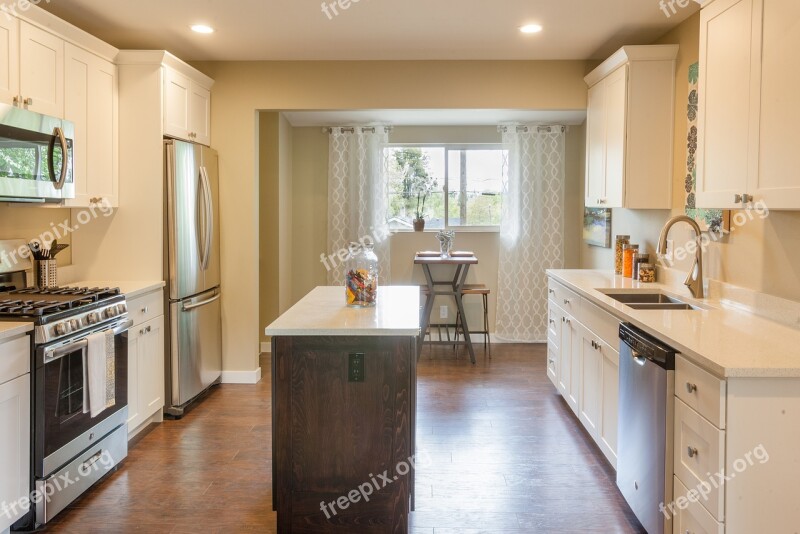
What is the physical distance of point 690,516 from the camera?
210 centimetres

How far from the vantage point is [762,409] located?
6.16ft

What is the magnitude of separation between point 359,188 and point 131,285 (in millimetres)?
3011

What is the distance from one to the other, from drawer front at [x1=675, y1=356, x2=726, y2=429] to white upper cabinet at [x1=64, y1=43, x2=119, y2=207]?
3142 mm

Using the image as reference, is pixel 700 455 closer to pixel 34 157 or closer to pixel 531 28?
pixel 531 28

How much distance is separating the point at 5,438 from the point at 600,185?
3723mm

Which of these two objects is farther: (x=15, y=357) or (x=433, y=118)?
(x=433, y=118)

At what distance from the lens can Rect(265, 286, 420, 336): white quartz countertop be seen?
2436mm

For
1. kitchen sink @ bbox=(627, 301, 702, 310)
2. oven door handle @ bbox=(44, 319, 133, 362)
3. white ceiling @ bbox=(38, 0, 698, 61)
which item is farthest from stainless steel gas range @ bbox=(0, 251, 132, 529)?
kitchen sink @ bbox=(627, 301, 702, 310)

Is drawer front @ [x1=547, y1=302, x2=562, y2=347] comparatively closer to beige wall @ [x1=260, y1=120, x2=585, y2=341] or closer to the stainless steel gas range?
beige wall @ [x1=260, y1=120, x2=585, y2=341]

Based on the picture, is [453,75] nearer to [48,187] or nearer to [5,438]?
[48,187]

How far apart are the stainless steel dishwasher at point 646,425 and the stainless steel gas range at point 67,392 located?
2414 millimetres

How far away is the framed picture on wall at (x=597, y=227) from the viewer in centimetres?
526

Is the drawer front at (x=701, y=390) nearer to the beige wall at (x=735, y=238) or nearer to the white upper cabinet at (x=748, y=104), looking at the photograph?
the white upper cabinet at (x=748, y=104)

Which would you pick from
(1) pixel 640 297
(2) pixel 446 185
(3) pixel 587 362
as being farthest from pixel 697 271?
(2) pixel 446 185
